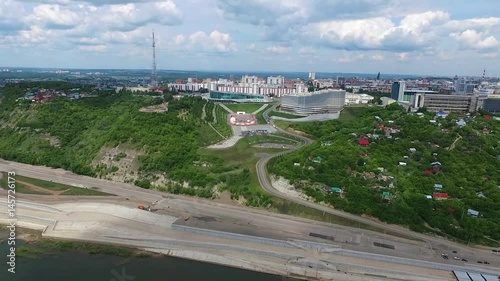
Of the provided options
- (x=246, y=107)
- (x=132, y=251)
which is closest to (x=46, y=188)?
(x=132, y=251)

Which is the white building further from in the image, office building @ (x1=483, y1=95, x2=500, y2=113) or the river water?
the river water

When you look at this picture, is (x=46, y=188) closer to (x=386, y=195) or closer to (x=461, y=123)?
(x=386, y=195)

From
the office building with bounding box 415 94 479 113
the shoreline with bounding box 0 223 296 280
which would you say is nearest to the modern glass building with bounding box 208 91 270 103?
the office building with bounding box 415 94 479 113

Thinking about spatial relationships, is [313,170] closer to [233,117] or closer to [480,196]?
[480,196]

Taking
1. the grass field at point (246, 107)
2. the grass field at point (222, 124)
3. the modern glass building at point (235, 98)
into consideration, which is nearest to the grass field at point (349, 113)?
the grass field at point (246, 107)

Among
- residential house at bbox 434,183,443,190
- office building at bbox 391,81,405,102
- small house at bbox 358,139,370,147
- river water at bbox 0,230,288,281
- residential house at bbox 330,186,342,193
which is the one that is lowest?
river water at bbox 0,230,288,281

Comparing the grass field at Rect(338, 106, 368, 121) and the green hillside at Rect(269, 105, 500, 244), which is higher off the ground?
the grass field at Rect(338, 106, 368, 121)
